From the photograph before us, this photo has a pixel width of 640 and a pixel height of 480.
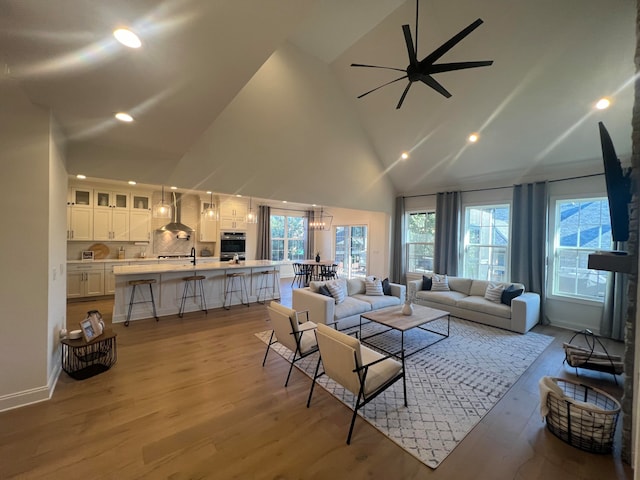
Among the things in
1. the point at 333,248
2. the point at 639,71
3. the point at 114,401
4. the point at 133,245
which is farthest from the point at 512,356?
the point at 133,245

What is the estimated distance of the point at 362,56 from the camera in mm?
4703

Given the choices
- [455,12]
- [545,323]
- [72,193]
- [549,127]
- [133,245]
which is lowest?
[545,323]

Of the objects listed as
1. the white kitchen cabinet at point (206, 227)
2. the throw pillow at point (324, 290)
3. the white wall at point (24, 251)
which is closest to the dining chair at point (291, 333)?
the throw pillow at point (324, 290)

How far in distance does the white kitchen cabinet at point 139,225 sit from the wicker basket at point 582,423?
330 inches

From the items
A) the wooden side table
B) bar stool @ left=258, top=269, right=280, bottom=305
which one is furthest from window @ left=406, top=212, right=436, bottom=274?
the wooden side table

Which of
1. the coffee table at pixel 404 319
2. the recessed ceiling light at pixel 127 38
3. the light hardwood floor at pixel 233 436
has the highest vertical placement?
the recessed ceiling light at pixel 127 38

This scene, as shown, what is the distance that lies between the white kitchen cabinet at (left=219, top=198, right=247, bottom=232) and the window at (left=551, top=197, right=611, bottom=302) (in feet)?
26.2

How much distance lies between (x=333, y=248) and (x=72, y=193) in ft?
25.1

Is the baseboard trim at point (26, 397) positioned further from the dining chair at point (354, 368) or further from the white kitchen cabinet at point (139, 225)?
the white kitchen cabinet at point (139, 225)

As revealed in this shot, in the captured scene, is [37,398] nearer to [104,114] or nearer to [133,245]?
[104,114]

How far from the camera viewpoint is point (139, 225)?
6.96 m

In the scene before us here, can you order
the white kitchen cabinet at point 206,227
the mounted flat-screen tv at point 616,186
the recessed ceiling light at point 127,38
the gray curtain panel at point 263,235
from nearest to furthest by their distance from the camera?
the recessed ceiling light at point 127,38
the mounted flat-screen tv at point 616,186
the white kitchen cabinet at point 206,227
the gray curtain panel at point 263,235

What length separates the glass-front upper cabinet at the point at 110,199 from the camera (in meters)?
6.33

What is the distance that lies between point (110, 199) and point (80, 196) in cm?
55
